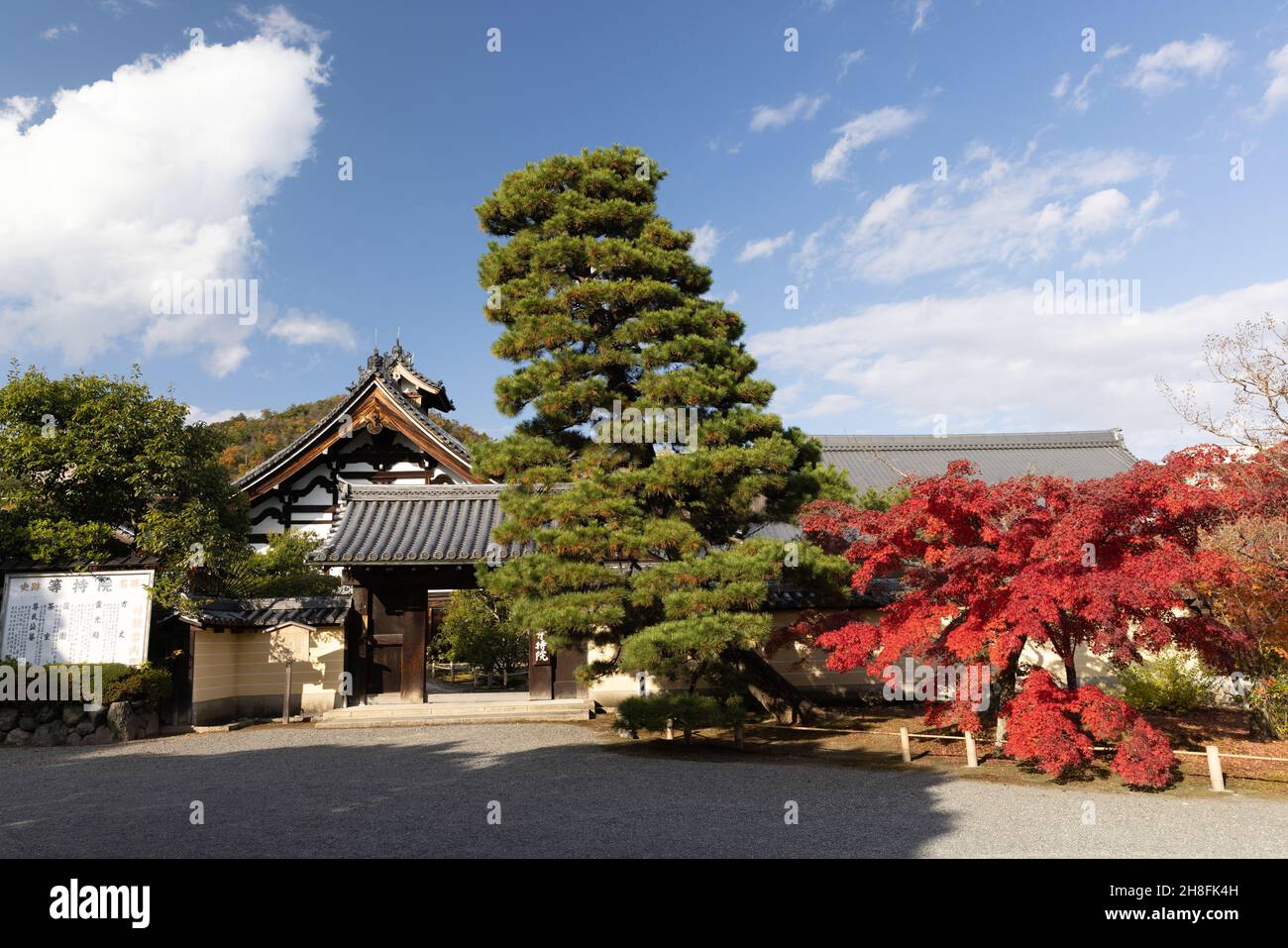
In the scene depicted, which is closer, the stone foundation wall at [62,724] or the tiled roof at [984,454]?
the stone foundation wall at [62,724]

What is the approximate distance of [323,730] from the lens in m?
14.6

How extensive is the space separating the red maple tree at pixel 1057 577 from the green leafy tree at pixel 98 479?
1227 centimetres

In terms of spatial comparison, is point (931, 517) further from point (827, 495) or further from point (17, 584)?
point (17, 584)

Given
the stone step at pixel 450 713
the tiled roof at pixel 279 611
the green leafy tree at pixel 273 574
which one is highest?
the green leafy tree at pixel 273 574

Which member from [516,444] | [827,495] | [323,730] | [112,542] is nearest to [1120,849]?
[827,495]

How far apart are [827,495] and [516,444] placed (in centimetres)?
517

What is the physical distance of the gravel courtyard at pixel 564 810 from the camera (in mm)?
6820

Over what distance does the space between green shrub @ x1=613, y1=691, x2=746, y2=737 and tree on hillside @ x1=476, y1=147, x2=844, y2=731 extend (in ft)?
1.53

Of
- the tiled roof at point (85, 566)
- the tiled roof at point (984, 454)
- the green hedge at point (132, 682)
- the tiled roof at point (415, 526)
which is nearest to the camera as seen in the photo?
the green hedge at point (132, 682)

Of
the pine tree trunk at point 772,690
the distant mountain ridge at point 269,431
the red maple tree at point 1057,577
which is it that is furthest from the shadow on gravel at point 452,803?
the distant mountain ridge at point 269,431
